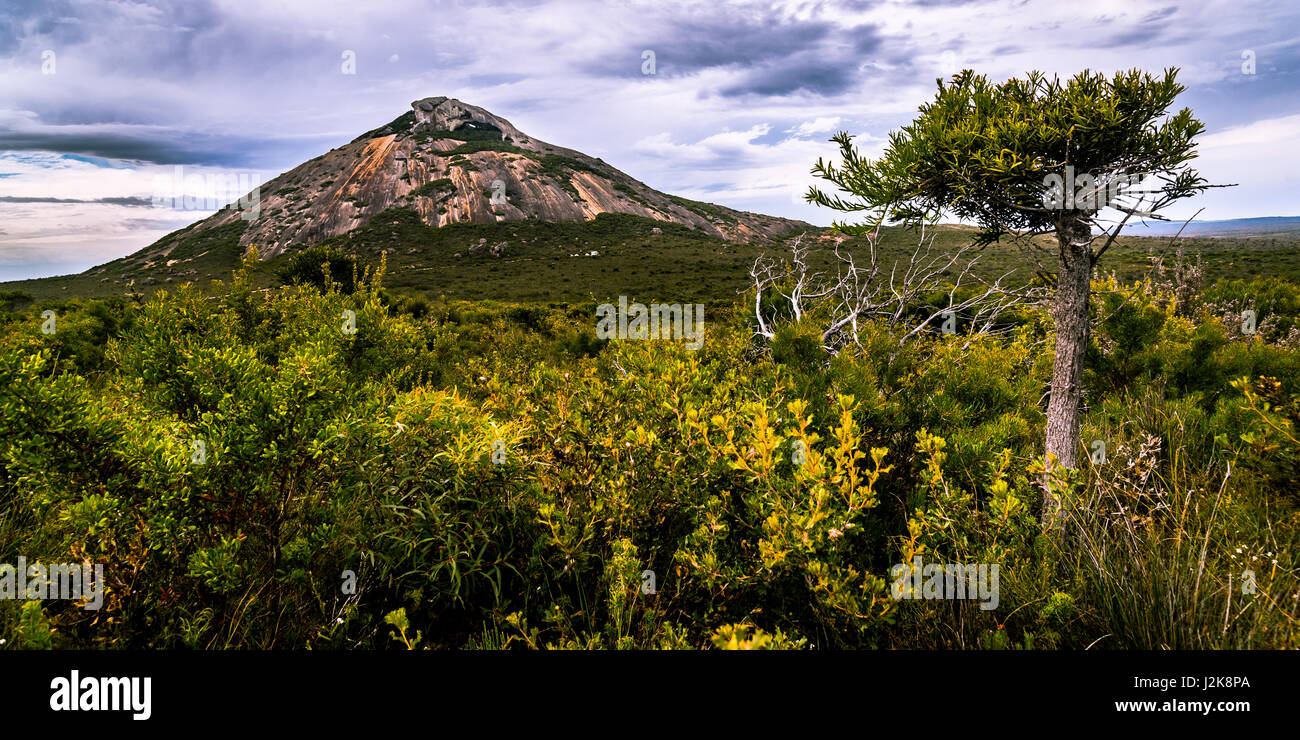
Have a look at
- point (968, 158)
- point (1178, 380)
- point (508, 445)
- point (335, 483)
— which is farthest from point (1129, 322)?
point (335, 483)

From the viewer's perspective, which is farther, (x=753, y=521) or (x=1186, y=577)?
(x=753, y=521)

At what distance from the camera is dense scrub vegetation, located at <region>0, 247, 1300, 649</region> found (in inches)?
80.8

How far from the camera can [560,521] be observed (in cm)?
236

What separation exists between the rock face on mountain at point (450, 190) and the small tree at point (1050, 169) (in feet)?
294

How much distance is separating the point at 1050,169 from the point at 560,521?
9.67ft

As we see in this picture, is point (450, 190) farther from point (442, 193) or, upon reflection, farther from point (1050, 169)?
point (1050, 169)

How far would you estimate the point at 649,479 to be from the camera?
264 cm
